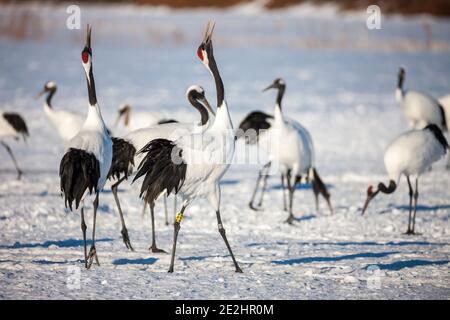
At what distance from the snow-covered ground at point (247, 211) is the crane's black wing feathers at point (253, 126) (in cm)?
86

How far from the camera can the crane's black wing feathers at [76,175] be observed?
588cm

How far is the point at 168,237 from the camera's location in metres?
7.65

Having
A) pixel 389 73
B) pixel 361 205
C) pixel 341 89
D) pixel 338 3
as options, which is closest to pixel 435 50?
pixel 389 73

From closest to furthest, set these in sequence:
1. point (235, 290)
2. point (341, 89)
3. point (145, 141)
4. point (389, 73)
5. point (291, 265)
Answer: point (235, 290) < point (291, 265) < point (145, 141) < point (341, 89) < point (389, 73)

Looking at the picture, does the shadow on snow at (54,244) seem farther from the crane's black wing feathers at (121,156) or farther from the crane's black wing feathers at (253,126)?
the crane's black wing feathers at (253,126)

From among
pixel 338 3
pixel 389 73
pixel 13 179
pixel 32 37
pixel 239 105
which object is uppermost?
pixel 338 3

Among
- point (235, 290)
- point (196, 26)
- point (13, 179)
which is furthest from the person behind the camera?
point (196, 26)

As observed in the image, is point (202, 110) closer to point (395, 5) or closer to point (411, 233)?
point (411, 233)

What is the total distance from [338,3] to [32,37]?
101 feet

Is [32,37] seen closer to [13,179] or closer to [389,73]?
[389,73]

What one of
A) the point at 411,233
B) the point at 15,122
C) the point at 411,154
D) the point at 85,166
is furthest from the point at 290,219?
the point at 15,122

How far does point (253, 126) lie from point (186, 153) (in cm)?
398

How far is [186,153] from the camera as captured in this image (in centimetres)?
596

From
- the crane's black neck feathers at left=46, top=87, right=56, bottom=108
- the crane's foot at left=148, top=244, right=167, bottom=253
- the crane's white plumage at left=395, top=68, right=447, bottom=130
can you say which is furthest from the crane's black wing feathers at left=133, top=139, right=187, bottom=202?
the crane's white plumage at left=395, top=68, right=447, bottom=130
